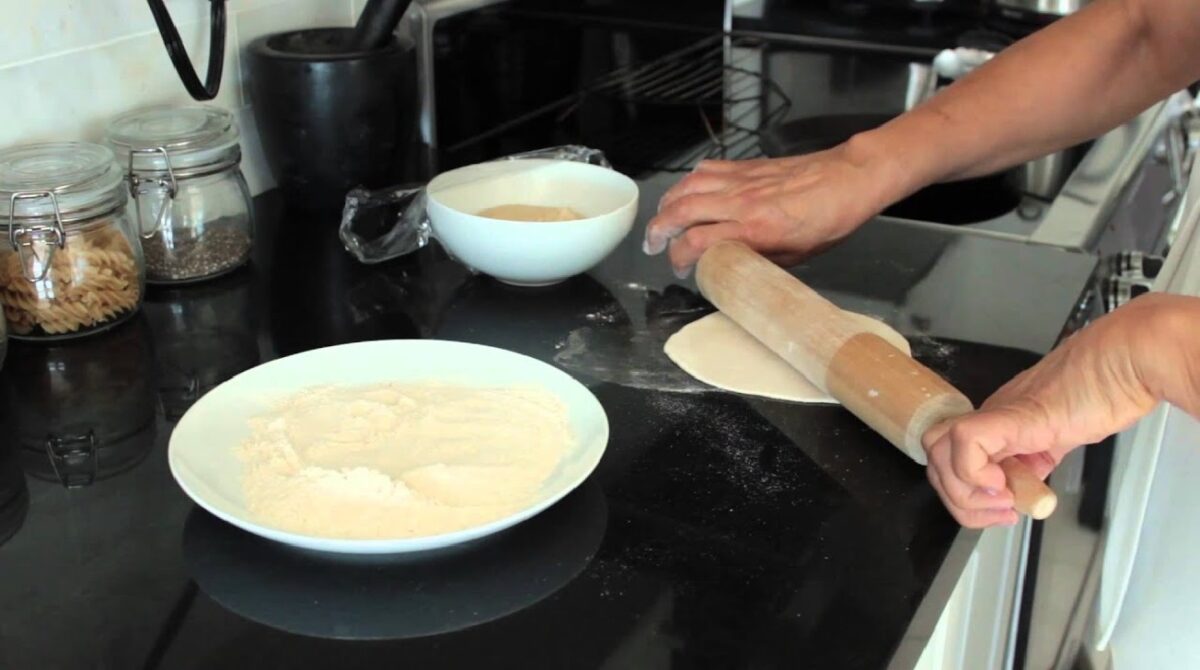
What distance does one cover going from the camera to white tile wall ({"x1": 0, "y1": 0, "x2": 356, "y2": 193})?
36.7 inches

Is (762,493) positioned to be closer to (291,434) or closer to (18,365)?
(291,434)

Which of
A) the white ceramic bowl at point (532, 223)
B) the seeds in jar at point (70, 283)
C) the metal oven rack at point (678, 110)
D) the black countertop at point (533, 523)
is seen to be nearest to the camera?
the black countertop at point (533, 523)

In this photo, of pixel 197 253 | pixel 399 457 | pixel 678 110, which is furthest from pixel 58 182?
pixel 678 110

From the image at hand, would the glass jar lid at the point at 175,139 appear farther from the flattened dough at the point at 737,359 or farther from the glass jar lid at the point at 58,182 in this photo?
the flattened dough at the point at 737,359

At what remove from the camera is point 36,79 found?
95cm

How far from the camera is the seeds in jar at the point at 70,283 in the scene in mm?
862

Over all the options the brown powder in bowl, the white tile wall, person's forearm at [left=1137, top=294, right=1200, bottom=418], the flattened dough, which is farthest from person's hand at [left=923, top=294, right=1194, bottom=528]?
the white tile wall

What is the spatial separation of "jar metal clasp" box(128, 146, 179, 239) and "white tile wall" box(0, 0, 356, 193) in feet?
0.26

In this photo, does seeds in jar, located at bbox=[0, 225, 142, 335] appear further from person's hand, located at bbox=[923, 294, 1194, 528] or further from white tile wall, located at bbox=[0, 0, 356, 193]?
person's hand, located at bbox=[923, 294, 1194, 528]

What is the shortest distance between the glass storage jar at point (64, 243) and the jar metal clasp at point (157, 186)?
5cm

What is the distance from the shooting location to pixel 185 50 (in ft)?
3.44

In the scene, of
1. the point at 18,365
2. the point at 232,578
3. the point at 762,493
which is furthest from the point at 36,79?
the point at 762,493

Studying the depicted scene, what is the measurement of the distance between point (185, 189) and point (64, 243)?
14cm

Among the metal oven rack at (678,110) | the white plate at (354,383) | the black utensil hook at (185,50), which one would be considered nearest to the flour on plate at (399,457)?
the white plate at (354,383)
